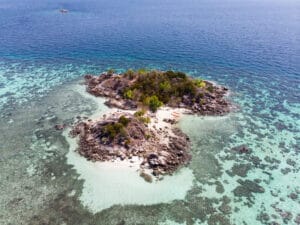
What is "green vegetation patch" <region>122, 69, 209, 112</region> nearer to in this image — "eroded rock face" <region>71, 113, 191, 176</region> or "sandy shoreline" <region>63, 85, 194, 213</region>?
"eroded rock face" <region>71, 113, 191, 176</region>

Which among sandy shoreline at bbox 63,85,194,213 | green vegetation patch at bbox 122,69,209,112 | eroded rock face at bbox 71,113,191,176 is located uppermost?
green vegetation patch at bbox 122,69,209,112

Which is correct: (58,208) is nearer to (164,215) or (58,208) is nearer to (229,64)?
(164,215)

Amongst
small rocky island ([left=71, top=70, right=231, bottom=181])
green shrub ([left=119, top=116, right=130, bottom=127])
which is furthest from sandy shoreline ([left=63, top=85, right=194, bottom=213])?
green shrub ([left=119, top=116, right=130, bottom=127])

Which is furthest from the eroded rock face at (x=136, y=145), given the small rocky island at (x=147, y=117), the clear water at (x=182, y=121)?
the clear water at (x=182, y=121)

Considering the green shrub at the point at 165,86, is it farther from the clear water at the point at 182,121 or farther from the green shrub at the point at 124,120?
the green shrub at the point at 124,120

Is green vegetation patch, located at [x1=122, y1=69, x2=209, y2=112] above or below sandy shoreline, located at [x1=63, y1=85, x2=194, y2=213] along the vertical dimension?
above

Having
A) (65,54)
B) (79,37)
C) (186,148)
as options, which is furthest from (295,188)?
(79,37)

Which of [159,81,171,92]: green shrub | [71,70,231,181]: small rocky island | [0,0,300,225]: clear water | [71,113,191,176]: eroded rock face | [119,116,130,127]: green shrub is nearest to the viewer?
[0,0,300,225]: clear water
